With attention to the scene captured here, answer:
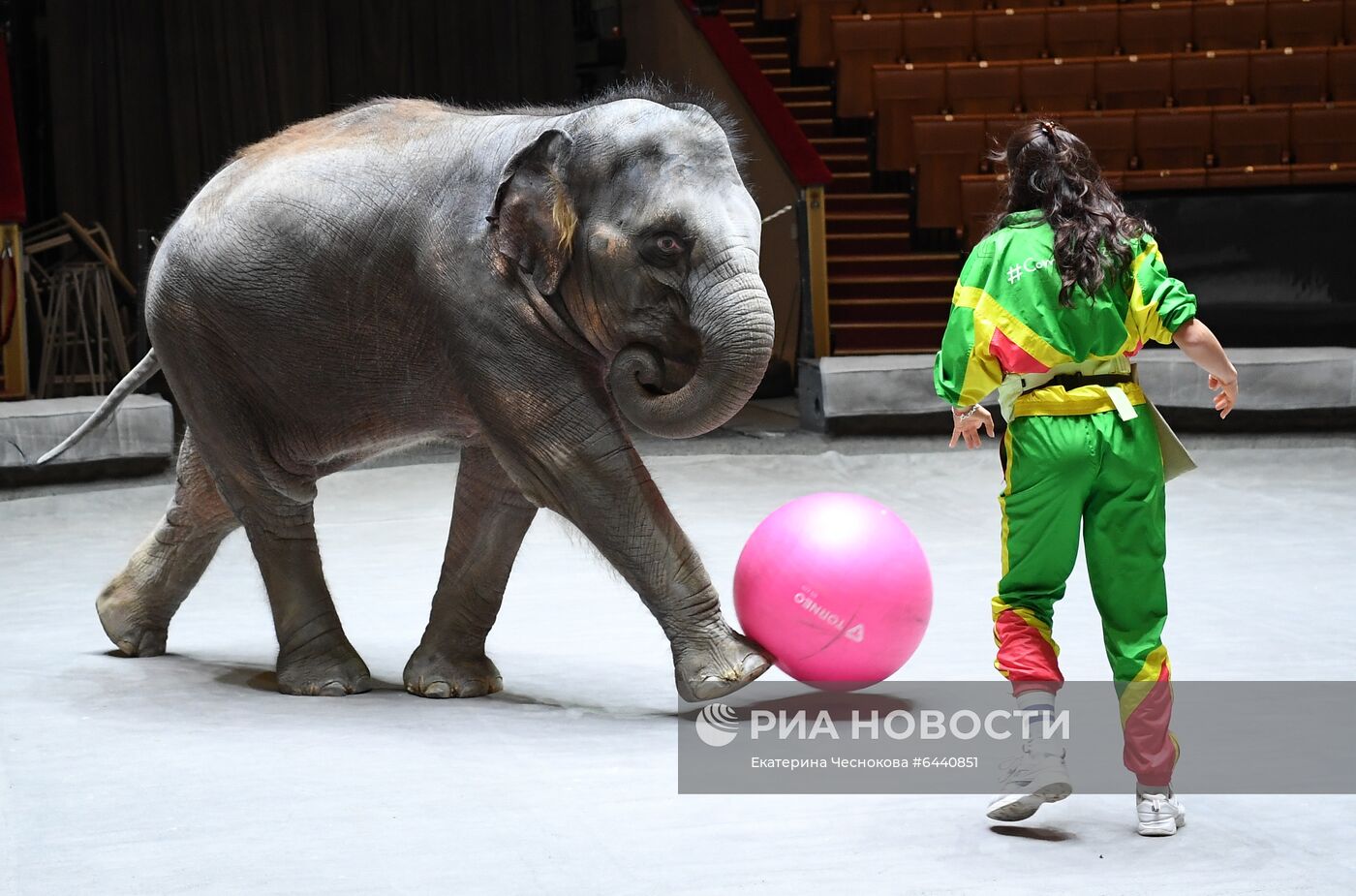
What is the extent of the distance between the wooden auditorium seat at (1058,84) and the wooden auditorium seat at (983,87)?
81mm

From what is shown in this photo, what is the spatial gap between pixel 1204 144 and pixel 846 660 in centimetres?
875

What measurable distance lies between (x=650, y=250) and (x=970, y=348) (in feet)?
3.32

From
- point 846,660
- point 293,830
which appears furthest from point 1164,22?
point 293,830

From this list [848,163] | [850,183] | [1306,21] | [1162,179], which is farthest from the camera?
[848,163]

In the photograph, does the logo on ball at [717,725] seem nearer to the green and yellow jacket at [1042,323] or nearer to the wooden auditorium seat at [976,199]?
the green and yellow jacket at [1042,323]

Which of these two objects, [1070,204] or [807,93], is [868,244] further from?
[1070,204]

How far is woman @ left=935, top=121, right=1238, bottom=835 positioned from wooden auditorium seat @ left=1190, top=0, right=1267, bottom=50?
1003cm

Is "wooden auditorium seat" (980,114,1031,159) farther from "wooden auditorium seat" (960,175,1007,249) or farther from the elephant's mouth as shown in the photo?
the elephant's mouth

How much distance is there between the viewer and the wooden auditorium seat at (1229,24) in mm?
12633

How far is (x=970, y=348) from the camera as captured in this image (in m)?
3.45

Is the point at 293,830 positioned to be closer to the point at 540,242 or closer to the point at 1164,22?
the point at 540,242

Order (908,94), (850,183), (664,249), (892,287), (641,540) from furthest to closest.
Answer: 1. (850,183)
2. (908,94)
3. (892,287)
4. (641,540)
5. (664,249)

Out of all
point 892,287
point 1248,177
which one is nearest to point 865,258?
point 892,287

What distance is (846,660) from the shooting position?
4.20 meters
